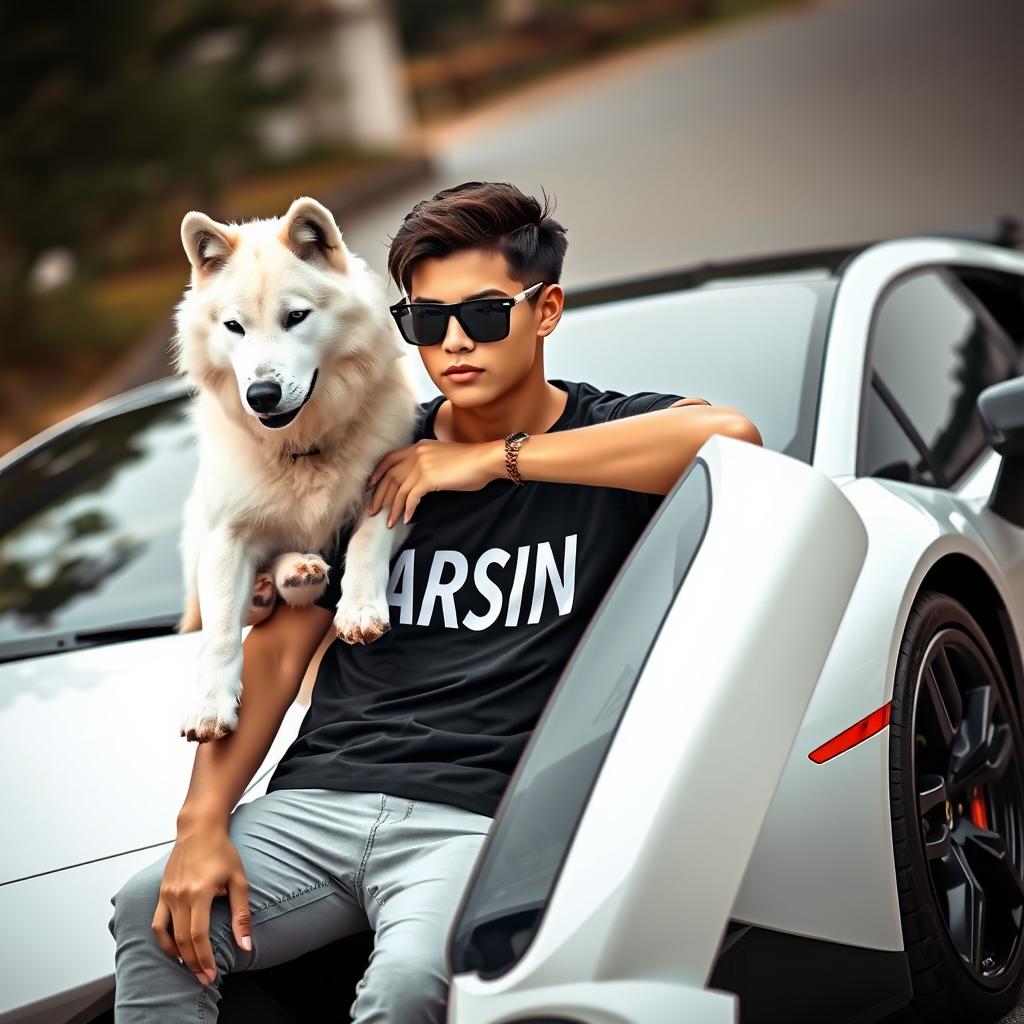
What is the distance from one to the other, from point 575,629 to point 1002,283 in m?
2.46

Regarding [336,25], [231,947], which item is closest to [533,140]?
[336,25]

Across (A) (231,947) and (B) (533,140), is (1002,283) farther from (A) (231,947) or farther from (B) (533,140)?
(B) (533,140)

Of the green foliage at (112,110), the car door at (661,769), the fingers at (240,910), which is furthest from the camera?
the green foliage at (112,110)

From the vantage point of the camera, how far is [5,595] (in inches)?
117

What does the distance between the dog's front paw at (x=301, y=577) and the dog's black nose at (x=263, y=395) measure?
0.93 ft

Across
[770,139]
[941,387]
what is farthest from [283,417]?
[770,139]

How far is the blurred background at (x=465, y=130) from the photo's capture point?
37.8 ft

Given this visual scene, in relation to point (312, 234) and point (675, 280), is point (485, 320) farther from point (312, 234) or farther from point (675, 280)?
point (675, 280)

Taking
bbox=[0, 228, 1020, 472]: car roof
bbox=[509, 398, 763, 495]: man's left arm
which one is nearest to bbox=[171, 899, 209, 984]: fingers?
bbox=[509, 398, 763, 495]: man's left arm

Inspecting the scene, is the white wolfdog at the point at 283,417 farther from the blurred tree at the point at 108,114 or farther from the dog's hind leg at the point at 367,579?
the blurred tree at the point at 108,114

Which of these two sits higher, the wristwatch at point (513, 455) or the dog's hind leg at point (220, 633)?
the wristwatch at point (513, 455)

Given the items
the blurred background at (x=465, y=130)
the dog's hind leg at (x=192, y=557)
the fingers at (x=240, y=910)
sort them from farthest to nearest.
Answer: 1. the blurred background at (x=465, y=130)
2. the dog's hind leg at (x=192, y=557)
3. the fingers at (x=240, y=910)

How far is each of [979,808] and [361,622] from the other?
1196mm

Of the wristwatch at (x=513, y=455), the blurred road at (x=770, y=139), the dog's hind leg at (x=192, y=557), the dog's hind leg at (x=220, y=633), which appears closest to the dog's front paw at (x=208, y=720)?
the dog's hind leg at (x=220, y=633)
